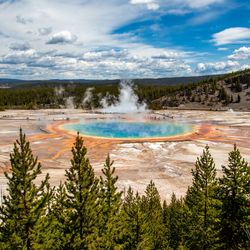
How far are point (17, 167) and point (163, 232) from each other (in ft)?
42.6

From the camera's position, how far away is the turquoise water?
3117 inches

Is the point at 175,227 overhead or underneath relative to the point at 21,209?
underneath

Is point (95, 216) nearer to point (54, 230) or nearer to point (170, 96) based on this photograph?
point (54, 230)

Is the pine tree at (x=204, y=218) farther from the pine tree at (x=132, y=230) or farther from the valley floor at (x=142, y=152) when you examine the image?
the valley floor at (x=142, y=152)

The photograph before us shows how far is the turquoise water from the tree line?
52297mm

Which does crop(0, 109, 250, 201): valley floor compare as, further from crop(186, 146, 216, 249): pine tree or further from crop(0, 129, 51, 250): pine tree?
crop(0, 129, 51, 250): pine tree

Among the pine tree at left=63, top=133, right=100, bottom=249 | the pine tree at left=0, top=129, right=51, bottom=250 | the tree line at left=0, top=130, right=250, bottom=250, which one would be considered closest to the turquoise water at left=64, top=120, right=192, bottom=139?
the tree line at left=0, top=130, right=250, bottom=250

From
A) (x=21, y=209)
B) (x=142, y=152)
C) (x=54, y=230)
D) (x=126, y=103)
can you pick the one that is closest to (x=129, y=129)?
(x=142, y=152)

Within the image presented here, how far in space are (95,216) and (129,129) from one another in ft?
226

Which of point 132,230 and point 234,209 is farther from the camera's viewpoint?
point 234,209

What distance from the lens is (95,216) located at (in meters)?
19.4

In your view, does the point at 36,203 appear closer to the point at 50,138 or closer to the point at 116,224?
the point at 116,224

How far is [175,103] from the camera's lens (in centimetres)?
16200

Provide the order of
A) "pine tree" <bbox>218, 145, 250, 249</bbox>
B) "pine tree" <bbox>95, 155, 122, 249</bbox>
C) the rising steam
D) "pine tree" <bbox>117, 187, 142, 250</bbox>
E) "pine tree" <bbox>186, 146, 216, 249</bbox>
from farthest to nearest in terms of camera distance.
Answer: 1. the rising steam
2. "pine tree" <bbox>218, 145, 250, 249</bbox>
3. "pine tree" <bbox>186, 146, 216, 249</bbox>
4. "pine tree" <bbox>117, 187, 142, 250</bbox>
5. "pine tree" <bbox>95, 155, 122, 249</bbox>
